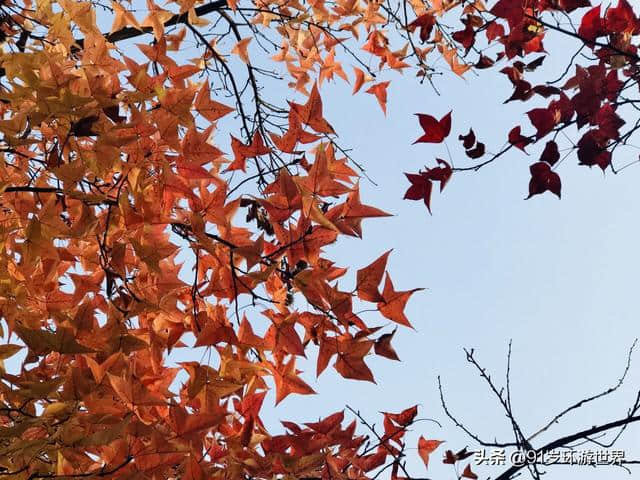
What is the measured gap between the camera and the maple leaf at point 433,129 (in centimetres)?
167

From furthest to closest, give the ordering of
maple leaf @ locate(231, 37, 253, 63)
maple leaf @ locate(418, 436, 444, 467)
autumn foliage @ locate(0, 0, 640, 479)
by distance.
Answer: maple leaf @ locate(231, 37, 253, 63) → maple leaf @ locate(418, 436, 444, 467) → autumn foliage @ locate(0, 0, 640, 479)

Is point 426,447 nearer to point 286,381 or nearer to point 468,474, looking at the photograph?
point 468,474

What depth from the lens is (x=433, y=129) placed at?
168cm

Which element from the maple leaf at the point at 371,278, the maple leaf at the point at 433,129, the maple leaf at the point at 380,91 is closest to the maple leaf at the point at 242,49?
the maple leaf at the point at 380,91

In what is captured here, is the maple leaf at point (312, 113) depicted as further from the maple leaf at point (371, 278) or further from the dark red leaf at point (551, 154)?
the dark red leaf at point (551, 154)

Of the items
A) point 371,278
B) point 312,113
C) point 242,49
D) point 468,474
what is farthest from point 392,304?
point 242,49

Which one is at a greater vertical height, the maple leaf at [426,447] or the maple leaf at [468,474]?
the maple leaf at [426,447]

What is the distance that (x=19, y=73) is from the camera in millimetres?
1271

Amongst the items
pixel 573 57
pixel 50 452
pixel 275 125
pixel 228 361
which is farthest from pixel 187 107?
pixel 275 125

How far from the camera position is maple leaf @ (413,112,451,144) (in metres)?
1.67

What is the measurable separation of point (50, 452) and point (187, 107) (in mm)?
767

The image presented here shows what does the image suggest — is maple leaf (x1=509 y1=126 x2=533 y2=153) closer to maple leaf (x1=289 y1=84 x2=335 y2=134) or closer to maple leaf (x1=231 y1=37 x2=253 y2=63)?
maple leaf (x1=289 y1=84 x2=335 y2=134)

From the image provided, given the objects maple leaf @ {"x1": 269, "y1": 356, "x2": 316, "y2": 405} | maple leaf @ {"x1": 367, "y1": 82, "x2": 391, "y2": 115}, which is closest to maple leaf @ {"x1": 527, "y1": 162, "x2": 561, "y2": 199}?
maple leaf @ {"x1": 269, "y1": 356, "x2": 316, "y2": 405}

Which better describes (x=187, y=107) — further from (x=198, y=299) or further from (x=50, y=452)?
(x=50, y=452)
